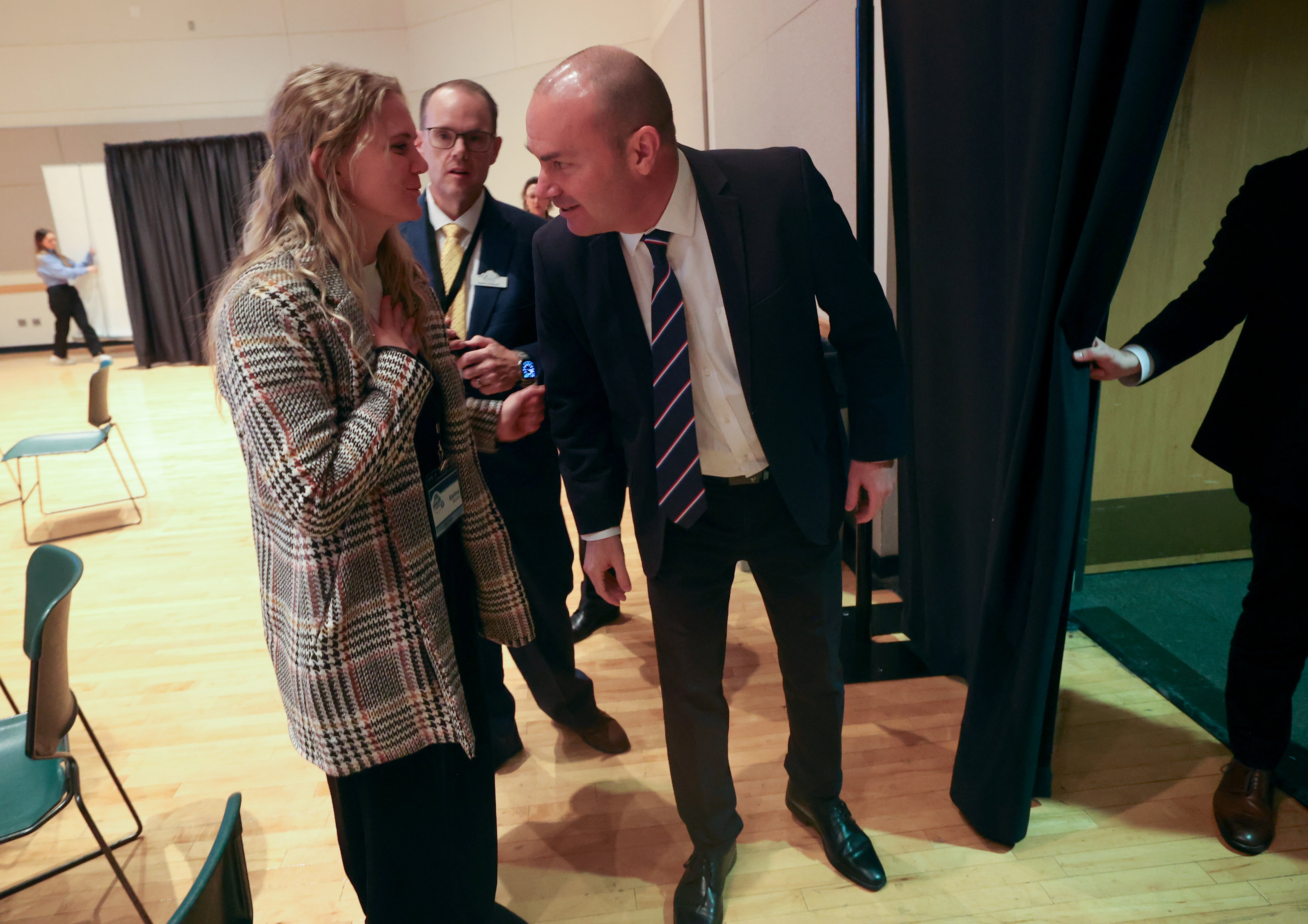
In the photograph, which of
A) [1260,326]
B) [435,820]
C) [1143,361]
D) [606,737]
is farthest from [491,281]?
[1260,326]

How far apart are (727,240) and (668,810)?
1.44 metres

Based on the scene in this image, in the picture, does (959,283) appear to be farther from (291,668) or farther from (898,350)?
(291,668)

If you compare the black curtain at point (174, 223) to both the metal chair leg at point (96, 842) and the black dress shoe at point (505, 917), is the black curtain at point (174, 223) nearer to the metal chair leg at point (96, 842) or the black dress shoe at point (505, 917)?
the metal chair leg at point (96, 842)

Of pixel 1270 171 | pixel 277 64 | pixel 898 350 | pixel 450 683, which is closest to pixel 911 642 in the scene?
pixel 898 350

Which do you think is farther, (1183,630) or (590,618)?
(590,618)

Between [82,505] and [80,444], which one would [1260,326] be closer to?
[80,444]

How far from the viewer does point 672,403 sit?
150cm

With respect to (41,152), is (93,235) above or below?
below

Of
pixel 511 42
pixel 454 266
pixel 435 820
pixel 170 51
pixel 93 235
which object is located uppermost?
pixel 170 51

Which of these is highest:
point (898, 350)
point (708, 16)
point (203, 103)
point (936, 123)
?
point (203, 103)

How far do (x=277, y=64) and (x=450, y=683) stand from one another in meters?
11.2

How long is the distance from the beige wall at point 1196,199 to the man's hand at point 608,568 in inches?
84.1

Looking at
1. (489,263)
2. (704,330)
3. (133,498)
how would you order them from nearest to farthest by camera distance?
(704,330) < (489,263) < (133,498)

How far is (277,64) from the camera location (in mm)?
10133
